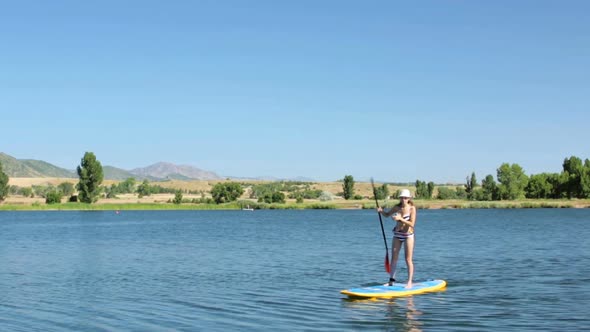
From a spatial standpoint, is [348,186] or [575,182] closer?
[575,182]

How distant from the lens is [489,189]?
152m

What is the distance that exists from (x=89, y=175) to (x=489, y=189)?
79.1 meters

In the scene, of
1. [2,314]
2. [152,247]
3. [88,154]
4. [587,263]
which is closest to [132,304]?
[2,314]

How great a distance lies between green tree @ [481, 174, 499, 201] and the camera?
149250 millimetres

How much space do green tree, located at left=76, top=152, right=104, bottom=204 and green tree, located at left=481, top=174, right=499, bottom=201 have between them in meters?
76.4

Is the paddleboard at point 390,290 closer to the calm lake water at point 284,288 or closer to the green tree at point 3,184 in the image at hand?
the calm lake water at point 284,288

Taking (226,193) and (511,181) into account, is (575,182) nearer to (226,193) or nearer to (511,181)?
(511,181)

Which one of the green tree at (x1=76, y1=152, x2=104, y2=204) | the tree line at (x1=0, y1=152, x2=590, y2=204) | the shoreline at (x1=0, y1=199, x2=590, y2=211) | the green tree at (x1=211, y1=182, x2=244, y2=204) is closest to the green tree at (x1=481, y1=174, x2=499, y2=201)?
the tree line at (x1=0, y1=152, x2=590, y2=204)

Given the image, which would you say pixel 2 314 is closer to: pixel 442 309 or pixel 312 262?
pixel 442 309

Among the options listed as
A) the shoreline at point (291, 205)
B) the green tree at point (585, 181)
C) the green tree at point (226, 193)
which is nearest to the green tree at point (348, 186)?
the shoreline at point (291, 205)

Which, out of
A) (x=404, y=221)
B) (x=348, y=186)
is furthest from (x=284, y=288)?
(x=348, y=186)

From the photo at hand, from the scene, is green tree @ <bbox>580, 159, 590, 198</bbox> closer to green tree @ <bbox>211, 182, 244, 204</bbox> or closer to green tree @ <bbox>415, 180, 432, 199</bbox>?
green tree @ <bbox>415, 180, 432, 199</bbox>

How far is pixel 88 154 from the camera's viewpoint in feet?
431

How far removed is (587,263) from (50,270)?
874 inches
